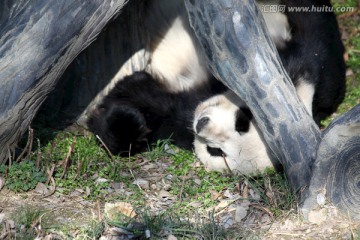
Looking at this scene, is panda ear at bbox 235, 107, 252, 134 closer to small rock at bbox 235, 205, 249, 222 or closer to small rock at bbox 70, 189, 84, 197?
small rock at bbox 235, 205, 249, 222

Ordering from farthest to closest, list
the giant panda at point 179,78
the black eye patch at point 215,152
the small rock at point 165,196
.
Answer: the giant panda at point 179,78 < the black eye patch at point 215,152 < the small rock at point 165,196

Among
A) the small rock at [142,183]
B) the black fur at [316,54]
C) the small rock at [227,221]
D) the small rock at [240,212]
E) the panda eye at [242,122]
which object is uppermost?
the black fur at [316,54]

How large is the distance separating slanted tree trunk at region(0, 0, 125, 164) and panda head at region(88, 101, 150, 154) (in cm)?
92

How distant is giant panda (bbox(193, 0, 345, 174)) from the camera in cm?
451

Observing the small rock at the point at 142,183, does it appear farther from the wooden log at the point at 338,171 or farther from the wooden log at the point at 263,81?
the wooden log at the point at 338,171

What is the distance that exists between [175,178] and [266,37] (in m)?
1.08

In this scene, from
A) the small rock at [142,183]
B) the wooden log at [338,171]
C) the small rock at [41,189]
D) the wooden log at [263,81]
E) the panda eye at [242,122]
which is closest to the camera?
the wooden log at [338,171]

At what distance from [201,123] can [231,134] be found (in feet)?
0.69

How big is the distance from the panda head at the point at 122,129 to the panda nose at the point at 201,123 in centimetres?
53

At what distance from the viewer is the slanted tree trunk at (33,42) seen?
13.0ft

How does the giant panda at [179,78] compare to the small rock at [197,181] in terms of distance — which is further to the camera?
the giant panda at [179,78]

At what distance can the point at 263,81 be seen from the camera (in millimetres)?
3949

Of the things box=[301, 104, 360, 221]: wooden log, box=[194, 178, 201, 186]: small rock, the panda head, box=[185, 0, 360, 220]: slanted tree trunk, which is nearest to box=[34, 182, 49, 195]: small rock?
the panda head

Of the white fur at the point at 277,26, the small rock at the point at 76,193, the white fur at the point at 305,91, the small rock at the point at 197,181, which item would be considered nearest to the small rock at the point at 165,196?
the small rock at the point at 197,181
